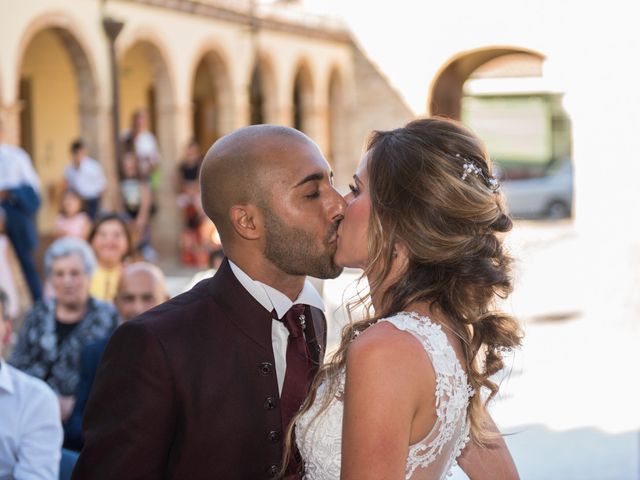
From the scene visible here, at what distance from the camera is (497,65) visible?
2086 cm

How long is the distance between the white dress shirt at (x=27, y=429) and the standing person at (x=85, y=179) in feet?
31.5

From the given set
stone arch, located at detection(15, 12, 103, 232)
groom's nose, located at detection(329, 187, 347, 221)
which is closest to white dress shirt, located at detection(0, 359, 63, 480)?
groom's nose, located at detection(329, 187, 347, 221)

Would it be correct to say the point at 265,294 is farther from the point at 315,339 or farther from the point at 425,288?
the point at 425,288

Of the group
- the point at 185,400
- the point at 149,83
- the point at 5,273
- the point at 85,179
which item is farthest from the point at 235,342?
the point at 149,83

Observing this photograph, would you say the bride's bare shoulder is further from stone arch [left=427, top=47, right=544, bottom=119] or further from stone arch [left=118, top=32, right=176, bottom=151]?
stone arch [left=427, top=47, right=544, bottom=119]

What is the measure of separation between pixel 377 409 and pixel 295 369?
1.41ft

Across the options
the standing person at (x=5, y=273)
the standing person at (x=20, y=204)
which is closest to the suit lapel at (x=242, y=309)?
the standing person at (x=5, y=273)

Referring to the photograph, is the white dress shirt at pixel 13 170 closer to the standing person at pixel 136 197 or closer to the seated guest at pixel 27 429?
the standing person at pixel 136 197

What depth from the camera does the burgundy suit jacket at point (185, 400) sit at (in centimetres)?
226

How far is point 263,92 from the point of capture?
20.8 m

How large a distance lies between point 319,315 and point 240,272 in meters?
0.25

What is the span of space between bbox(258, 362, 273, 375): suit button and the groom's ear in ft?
0.99

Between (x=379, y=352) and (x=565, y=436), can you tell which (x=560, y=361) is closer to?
(x=565, y=436)

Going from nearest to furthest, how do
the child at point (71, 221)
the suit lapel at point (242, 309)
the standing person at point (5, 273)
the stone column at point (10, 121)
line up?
1. the suit lapel at point (242, 309)
2. the standing person at point (5, 273)
3. the child at point (71, 221)
4. the stone column at point (10, 121)
